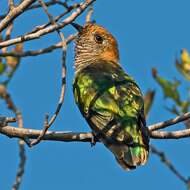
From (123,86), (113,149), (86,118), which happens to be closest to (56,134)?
(113,149)

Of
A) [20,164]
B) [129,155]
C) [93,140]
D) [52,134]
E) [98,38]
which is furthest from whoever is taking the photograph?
[98,38]

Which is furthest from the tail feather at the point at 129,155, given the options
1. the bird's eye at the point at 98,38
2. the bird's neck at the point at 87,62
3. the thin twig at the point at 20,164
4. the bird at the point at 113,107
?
the bird's eye at the point at 98,38

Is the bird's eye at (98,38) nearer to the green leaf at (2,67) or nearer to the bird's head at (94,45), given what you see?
the bird's head at (94,45)

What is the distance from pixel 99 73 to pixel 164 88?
127 centimetres

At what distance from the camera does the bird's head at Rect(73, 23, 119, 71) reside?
276 inches

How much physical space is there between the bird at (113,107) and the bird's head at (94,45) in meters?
0.05

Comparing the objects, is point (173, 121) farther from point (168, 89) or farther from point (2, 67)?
point (2, 67)

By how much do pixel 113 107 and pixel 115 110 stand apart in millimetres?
41

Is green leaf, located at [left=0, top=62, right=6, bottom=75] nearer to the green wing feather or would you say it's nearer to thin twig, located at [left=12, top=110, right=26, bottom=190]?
thin twig, located at [left=12, top=110, right=26, bottom=190]

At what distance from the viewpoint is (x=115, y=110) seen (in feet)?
16.8

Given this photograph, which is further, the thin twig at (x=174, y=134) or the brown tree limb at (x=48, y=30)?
the thin twig at (x=174, y=134)

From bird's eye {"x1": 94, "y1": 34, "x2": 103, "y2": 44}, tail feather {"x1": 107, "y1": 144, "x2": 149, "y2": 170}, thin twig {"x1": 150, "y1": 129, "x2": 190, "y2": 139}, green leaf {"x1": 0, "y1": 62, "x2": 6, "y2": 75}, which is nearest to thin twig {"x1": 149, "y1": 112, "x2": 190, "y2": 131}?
thin twig {"x1": 150, "y1": 129, "x2": 190, "y2": 139}

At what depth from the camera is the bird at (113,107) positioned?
4680mm

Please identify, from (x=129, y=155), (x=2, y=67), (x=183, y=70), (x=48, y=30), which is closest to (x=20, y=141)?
(x=2, y=67)
